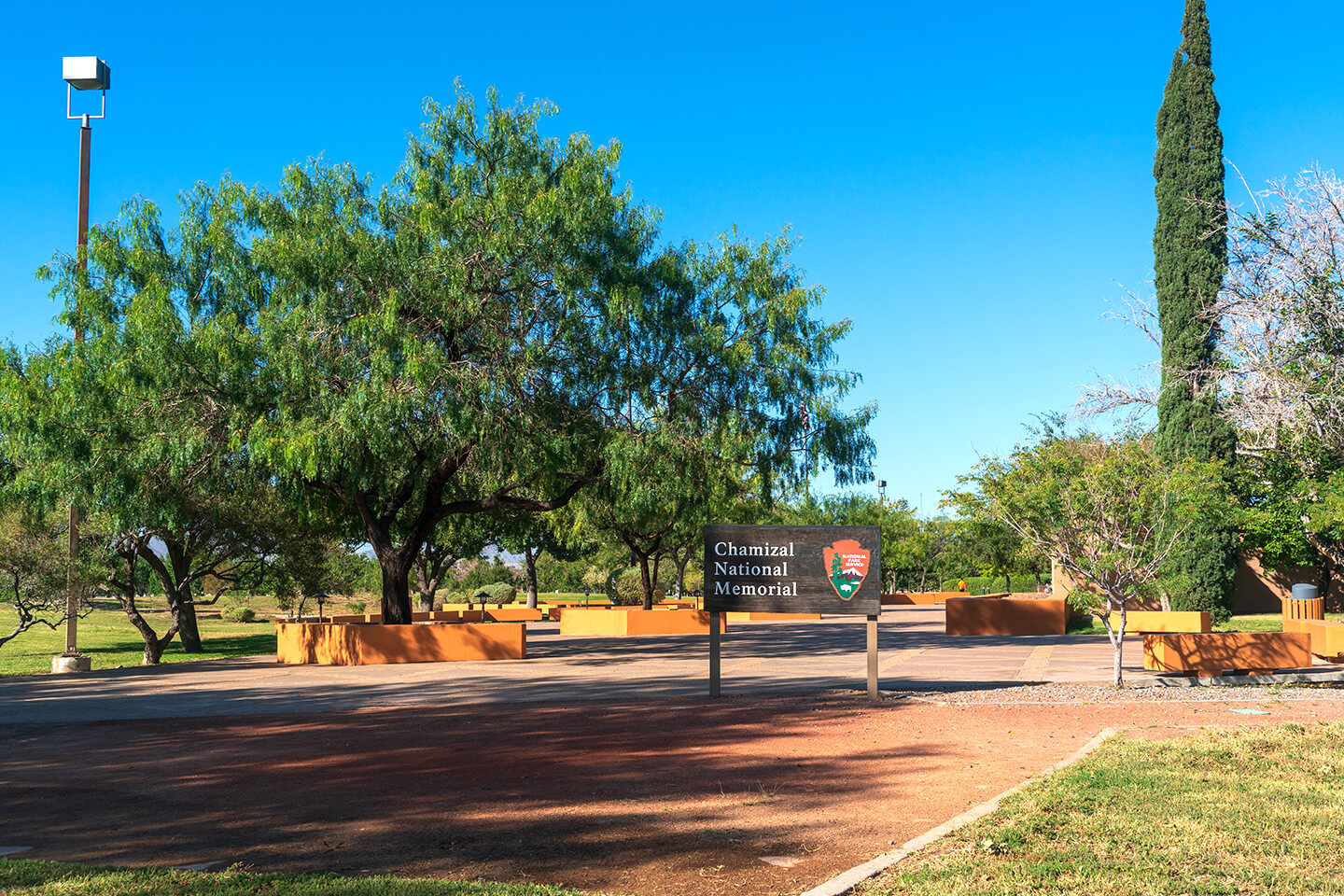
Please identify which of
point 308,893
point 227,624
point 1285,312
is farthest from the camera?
point 227,624

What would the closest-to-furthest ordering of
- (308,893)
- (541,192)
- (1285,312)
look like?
(308,893) → (541,192) → (1285,312)

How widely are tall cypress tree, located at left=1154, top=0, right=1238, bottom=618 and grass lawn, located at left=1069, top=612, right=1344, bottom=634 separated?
674 millimetres

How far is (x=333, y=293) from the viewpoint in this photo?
65.1ft

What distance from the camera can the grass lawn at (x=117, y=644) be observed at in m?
27.7

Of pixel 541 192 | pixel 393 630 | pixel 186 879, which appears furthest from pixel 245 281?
pixel 186 879

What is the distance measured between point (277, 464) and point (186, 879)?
1382 cm

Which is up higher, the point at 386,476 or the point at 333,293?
the point at 333,293

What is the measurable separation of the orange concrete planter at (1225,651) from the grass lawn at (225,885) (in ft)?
47.1

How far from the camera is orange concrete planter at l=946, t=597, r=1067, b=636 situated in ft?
99.8

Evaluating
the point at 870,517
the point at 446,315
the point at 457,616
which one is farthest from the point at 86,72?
the point at 870,517

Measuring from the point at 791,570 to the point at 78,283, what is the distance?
1570 centimetres

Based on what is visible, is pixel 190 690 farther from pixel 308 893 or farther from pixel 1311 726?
pixel 1311 726

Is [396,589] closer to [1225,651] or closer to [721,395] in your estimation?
[721,395]

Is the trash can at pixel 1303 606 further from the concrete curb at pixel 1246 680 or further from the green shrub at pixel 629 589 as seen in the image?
the green shrub at pixel 629 589
